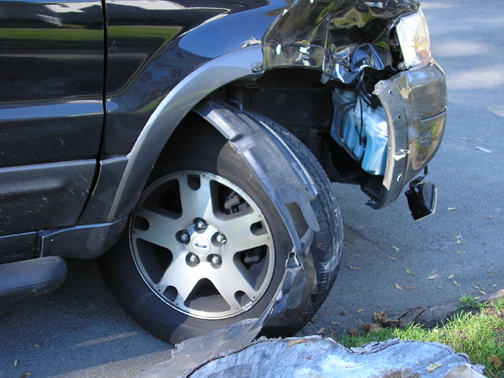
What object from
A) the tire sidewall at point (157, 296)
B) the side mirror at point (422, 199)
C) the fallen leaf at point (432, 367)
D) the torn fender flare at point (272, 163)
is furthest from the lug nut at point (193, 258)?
the side mirror at point (422, 199)

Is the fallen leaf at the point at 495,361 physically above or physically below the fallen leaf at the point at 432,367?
below

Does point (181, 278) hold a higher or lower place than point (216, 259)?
lower

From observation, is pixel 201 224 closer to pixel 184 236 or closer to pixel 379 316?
pixel 184 236

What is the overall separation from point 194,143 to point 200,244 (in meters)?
0.47

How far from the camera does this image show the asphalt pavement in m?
2.49

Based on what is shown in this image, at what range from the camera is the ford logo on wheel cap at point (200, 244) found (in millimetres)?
2398

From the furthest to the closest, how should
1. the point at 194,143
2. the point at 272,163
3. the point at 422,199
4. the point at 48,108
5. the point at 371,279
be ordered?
the point at 371,279 → the point at 422,199 → the point at 194,143 → the point at 272,163 → the point at 48,108

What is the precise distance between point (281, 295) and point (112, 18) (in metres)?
1.28

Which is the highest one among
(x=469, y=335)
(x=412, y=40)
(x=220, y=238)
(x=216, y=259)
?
(x=412, y=40)

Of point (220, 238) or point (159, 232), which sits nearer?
point (220, 238)

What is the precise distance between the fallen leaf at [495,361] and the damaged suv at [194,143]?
2.49 feet

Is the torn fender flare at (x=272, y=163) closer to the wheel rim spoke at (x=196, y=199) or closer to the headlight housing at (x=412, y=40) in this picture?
the wheel rim spoke at (x=196, y=199)

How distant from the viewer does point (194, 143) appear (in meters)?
2.31

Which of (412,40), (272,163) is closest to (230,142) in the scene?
(272,163)
